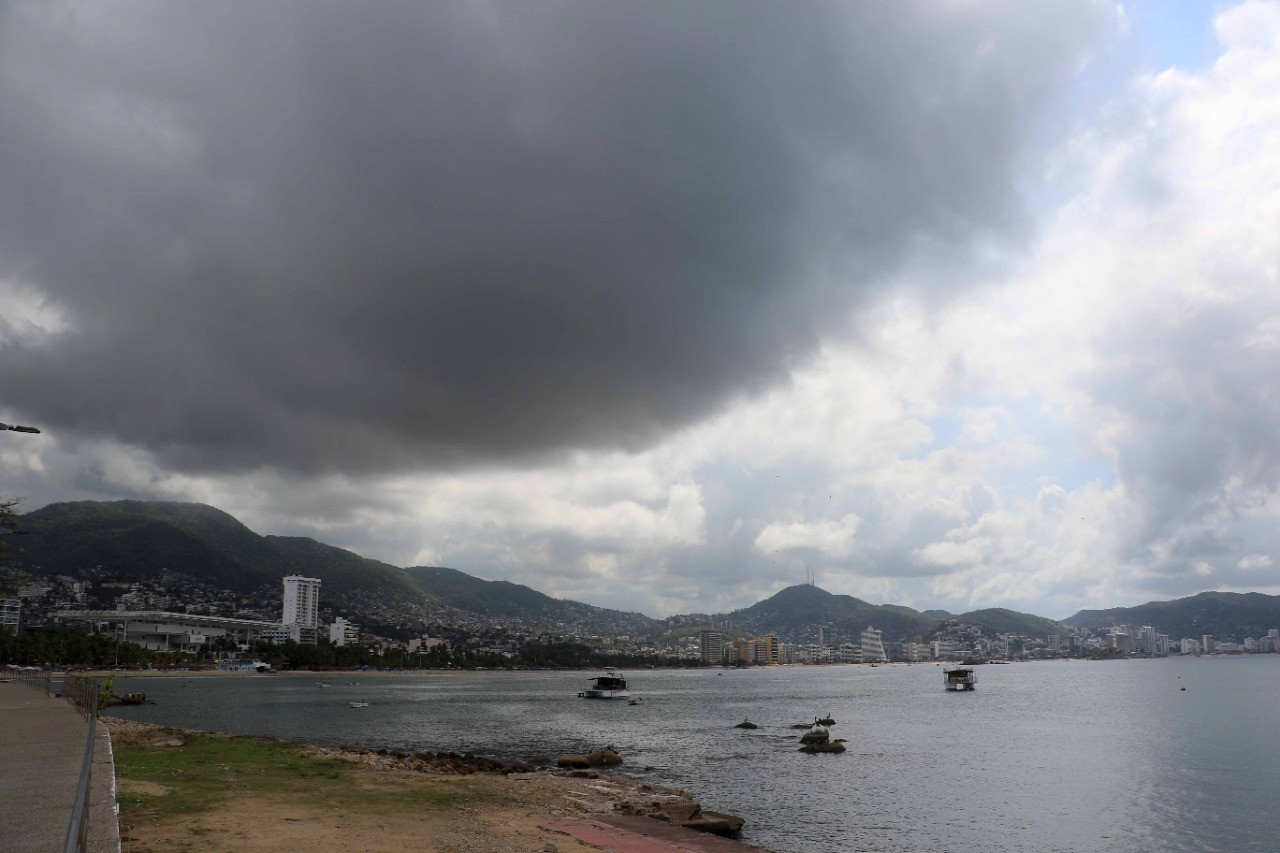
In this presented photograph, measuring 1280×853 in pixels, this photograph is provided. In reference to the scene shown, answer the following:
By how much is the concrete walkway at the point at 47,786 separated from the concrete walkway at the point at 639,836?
1460 centimetres

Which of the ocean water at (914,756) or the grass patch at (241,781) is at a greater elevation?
the grass patch at (241,781)

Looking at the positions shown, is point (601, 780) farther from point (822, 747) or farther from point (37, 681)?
point (37, 681)

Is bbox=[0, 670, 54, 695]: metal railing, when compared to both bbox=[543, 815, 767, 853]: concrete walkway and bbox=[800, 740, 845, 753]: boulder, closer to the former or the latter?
bbox=[543, 815, 767, 853]: concrete walkway

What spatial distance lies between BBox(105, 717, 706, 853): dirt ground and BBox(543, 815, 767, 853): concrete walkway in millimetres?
1034

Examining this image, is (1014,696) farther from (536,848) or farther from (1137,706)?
(536,848)

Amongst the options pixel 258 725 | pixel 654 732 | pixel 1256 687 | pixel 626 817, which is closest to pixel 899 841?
pixel 626 817

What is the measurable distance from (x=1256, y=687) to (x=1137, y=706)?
2573 inches

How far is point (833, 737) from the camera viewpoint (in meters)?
70.2

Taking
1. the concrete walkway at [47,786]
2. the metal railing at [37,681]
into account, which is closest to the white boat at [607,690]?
the metal railing at [37,681]

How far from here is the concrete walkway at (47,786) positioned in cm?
1363

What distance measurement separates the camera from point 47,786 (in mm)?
18453

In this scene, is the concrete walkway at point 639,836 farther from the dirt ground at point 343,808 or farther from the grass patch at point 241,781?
the grass patch at point 241,781

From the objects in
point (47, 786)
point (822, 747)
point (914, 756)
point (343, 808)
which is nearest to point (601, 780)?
point (343, 808)

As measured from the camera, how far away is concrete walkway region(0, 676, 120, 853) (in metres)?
13.6
